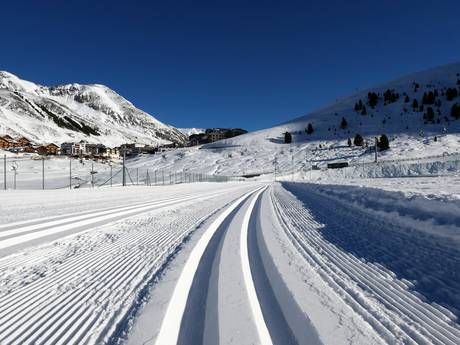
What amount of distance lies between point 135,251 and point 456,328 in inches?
200

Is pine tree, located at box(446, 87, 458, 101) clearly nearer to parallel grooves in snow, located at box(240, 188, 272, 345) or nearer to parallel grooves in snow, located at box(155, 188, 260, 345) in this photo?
parallel grooves in snow, located at box(240, 188, 272, 345)

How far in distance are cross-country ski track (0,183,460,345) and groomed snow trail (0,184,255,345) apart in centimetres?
2

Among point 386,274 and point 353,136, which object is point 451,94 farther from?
point 386,274

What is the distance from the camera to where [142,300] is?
3721mm

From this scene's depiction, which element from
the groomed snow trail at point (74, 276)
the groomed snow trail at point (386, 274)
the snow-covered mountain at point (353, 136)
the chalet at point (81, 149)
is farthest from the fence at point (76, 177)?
the chalet at point (81, 149)

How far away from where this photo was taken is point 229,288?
4082 mm

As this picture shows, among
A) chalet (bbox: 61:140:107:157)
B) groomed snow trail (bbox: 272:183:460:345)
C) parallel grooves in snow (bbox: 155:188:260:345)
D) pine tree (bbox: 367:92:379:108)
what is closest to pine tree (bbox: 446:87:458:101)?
pine tree (bbox: 367:92:379:108)

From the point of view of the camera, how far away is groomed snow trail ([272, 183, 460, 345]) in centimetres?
306

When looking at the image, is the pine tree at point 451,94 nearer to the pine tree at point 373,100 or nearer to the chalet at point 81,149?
the pine tree at point 373,100

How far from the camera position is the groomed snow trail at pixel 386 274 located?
306 centimetres

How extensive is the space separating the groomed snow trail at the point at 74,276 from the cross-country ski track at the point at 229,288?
0.06ft

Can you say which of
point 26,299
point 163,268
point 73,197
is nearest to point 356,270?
point 163,268

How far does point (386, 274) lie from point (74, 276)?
4445mm

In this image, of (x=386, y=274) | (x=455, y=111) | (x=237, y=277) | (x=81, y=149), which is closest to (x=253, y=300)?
(x=237, y=277)
